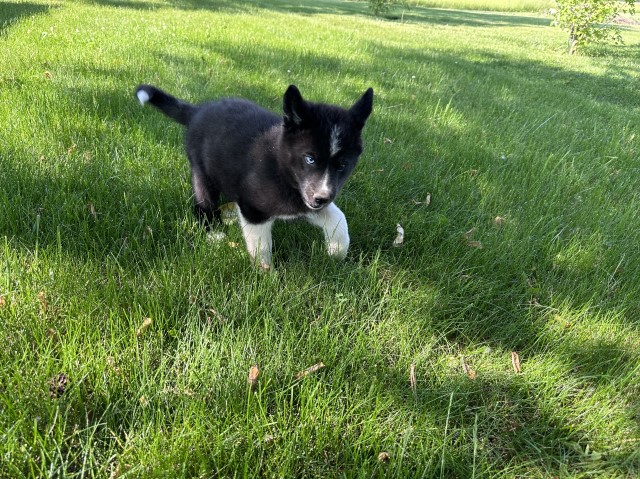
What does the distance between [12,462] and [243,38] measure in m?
8.09

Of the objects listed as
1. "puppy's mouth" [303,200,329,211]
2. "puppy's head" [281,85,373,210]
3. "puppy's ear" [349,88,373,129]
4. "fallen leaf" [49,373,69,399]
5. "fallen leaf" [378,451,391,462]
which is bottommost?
"fallen leaf" [378,451,391,462]

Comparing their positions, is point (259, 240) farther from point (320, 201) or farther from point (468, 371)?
point (468, 371)

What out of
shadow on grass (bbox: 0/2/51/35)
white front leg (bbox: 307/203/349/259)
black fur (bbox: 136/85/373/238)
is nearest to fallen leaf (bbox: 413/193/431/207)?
black fur (bbox: 136/85/373/238)

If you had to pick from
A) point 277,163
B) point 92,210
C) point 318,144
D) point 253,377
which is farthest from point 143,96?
point 253,377

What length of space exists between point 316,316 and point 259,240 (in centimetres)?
59

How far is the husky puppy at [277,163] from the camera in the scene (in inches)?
92.9

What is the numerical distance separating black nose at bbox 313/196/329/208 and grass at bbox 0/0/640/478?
0.89 feet

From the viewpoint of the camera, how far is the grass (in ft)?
4.44

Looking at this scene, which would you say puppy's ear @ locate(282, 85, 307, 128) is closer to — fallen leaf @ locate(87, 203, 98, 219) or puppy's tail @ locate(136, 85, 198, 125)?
puppy's tail @ locate(136, 85, 198, 125)

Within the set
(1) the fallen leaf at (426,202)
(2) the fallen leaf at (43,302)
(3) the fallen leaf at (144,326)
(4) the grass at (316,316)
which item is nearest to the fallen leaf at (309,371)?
(4) the grass at (316,316)

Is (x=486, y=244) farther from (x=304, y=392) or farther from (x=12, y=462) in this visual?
(x=12, y=462)

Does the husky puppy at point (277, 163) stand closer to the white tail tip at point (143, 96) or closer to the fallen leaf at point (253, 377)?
the white tail tip at point (143, 96)

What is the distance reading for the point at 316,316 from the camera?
1.98m

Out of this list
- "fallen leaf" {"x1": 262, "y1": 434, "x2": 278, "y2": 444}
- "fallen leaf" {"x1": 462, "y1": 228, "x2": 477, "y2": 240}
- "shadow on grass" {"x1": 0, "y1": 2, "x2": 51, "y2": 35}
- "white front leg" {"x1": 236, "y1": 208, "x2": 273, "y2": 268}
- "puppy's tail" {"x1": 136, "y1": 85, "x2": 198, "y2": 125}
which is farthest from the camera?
"shadow on grass" {"x1": 0, "y1": 2, "x2": 51, "y2": 35}
